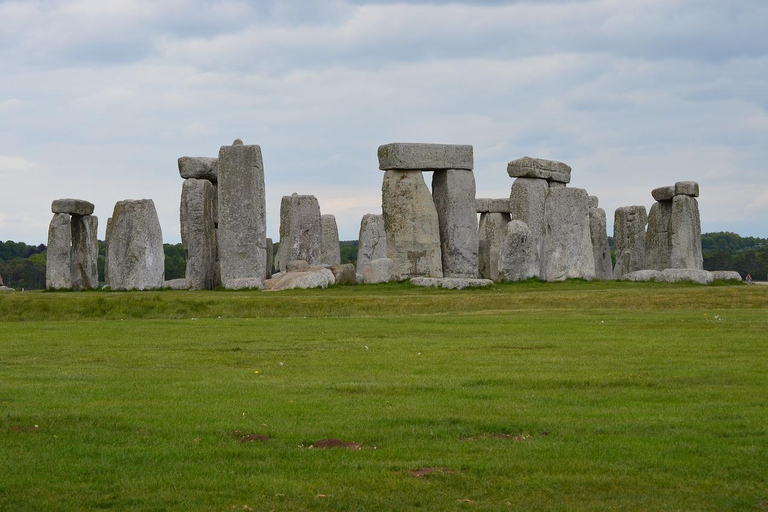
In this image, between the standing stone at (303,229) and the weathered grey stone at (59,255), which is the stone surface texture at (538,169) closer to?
the standing stone at (303,229)

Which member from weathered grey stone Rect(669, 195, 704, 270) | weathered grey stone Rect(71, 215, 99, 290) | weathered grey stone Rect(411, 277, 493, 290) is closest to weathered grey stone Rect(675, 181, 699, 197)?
weathered grey stone Rect(669, 195, 704, 270)

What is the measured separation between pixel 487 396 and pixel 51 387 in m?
3.94

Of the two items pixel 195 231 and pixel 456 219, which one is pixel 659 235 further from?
pixel 195 231

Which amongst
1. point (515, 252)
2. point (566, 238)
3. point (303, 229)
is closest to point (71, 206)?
point (303, 229)

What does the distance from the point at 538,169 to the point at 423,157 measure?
5.21m

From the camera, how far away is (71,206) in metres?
33.8

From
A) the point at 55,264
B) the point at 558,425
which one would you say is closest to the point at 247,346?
the point at 558,425

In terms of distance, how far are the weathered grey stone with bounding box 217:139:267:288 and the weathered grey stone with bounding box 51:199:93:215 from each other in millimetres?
7385

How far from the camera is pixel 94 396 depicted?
9734 mm

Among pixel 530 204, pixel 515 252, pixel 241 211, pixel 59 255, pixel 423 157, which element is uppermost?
pixel 423 157

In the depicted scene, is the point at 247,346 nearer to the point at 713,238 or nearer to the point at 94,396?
the point at 94,396

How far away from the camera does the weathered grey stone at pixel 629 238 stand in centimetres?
3925

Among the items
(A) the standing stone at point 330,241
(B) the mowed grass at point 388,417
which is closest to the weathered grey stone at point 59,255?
(A) the standing stone at point 330,241

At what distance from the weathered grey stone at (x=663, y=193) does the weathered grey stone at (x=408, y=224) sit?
1095cm
